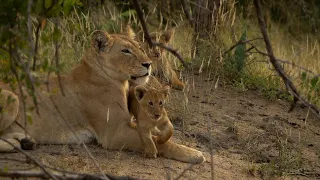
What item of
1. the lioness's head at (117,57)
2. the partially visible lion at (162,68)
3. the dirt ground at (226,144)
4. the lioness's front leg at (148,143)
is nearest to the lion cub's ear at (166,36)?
the partially visible lion at (162,68)

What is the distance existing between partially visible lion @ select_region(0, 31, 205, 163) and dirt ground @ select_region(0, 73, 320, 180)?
0.11 m

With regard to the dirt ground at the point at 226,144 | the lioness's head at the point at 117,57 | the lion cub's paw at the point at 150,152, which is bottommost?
the dirt ground at the point at 226,144

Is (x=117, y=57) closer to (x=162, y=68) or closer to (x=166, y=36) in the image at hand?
(x=162, y=68)

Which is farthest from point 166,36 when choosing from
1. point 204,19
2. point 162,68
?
point 204,19

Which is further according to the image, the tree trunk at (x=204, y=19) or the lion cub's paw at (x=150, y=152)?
the tree trunk at (x=204, y=19)

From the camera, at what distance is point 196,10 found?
9.00m

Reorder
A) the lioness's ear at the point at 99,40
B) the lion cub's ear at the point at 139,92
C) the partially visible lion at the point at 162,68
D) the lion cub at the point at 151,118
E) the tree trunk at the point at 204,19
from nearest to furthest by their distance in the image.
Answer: the lion cub at the point at 151,118
the lion cub's ear at the point at 139,92
the lioness's ear at the point at 99,40
the partially visible lion at the point at 162,68
the tree trunk at the point at 204,19

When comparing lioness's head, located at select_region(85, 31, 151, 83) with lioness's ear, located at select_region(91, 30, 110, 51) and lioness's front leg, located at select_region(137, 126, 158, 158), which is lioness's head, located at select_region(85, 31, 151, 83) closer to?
lioness's ear, located at select_region(91, 30, 110, 51)

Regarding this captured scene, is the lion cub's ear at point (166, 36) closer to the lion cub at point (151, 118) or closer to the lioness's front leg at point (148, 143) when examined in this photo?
the lion cub at point (151, 118)

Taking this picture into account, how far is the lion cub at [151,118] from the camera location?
19.9 ft

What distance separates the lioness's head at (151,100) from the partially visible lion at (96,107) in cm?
27

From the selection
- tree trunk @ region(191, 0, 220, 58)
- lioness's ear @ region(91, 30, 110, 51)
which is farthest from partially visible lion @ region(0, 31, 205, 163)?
tree trunk @ region(191, 0, 220, 58)

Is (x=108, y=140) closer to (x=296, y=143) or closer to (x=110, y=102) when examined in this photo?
(x=110, y=102)

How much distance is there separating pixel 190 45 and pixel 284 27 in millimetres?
4480
